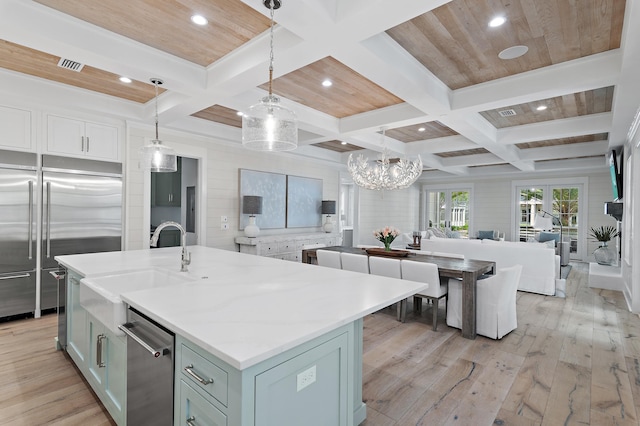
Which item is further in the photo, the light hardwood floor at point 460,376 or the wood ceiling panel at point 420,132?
the wood ceiling panel at point 420,132

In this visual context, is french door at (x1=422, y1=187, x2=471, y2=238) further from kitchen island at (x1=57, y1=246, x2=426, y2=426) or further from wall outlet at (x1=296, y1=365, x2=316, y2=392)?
wall outlet at (x1=296, y1=365, x2=316, y2=392)

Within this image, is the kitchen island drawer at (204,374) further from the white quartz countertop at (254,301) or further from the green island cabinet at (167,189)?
the green island cabinet at (167,189)

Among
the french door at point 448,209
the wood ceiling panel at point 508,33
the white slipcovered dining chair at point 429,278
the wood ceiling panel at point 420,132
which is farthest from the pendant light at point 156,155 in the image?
the french door at point 448,209

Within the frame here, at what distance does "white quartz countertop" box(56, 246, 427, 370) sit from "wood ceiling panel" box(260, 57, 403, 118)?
1.82 metres

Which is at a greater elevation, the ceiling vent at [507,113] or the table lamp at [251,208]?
the ceiling vent at [507,113]

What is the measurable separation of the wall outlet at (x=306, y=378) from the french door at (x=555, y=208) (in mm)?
9518

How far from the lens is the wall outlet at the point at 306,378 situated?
1280 millimetres

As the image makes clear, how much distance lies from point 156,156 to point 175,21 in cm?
124

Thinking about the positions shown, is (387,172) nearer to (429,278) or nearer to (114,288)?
(429,278)

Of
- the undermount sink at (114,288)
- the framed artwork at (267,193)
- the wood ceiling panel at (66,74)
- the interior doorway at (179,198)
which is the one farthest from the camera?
the interior doorway at (179,198)

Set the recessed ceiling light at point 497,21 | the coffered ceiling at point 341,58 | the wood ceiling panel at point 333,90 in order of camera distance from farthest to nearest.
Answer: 1. the wood ceiling panel at point 333,90
2. the recessed ceiling light at point 497,21
3. the coffered ceiling at point 341,58

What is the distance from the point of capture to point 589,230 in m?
8.73

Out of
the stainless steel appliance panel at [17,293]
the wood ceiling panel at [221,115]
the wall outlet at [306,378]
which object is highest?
the wood ceiling panel at [221,115]

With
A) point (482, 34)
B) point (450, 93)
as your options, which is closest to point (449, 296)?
point (450, 93)
